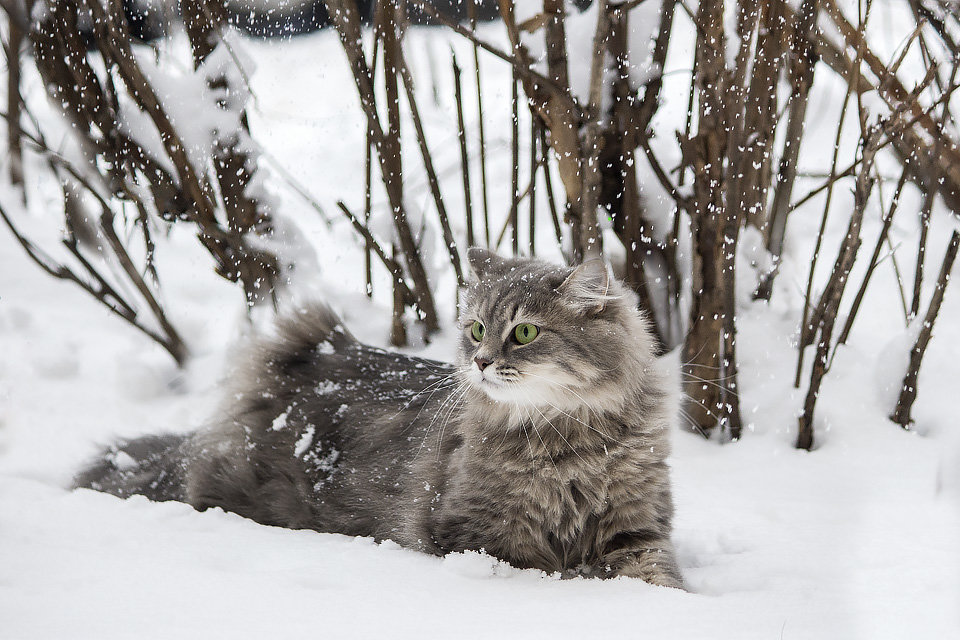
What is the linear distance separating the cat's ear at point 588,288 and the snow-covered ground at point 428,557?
73 centimetres

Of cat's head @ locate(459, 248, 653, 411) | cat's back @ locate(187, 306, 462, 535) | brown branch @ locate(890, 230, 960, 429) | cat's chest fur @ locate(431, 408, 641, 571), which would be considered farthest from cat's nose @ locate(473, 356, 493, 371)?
brown branch @ locate(890, 230, 960, 429)

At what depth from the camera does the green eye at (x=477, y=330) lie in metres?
2.39

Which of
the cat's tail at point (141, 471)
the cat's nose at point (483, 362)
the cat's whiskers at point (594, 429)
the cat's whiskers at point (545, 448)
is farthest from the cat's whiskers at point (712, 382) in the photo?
the cat's tail at point (141, 471)

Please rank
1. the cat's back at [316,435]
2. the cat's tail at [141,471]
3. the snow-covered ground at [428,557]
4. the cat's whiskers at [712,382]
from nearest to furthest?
the snow-covered ground at [428,557], the cat's back at [316,435], the cat's tail at [141,471], the cat's whiskers at [712,382]

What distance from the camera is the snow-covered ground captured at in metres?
1.62

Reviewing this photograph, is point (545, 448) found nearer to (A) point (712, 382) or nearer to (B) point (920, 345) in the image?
(A) point (712, 382)

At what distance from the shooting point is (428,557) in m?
2.16

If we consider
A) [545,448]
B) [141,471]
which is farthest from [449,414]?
[141,471]

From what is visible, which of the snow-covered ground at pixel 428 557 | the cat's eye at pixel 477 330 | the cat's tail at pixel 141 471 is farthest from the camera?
the cat's tail at pixel 141 471

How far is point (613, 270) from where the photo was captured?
3.21 meters

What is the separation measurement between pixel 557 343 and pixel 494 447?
343 mm

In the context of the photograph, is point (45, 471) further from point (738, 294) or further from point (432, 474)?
point (738, 294)

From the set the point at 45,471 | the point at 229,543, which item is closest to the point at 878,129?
the point at 229,543

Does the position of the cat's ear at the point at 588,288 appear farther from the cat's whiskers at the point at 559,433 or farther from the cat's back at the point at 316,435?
the cat's back at the point at 316,435
